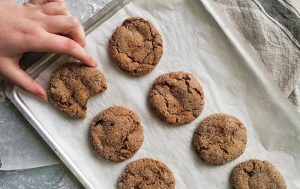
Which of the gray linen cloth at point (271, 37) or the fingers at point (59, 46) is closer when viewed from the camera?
the fingers at point (59, 46)

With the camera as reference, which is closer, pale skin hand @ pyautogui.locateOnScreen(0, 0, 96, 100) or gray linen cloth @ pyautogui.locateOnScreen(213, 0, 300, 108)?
pale skin hand @ pyautogui.locateOnScreen(0, 0, 96, 100)

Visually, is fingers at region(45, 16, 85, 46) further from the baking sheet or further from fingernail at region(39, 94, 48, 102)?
fingernail at region(39, 94, 48, 102)

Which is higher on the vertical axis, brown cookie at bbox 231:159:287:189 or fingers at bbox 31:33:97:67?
fingers at bbox 31:33:97:67

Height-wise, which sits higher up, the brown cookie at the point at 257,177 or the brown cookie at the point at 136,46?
the brown cookie at the point at 136,46

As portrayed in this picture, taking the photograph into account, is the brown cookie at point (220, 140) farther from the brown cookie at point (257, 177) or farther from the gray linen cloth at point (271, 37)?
the gray linen cloth at point (271, 37)

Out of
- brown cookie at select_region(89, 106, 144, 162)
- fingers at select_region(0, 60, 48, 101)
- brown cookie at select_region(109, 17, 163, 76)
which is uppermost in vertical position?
brown cookie at select_region(109, 17, 163, 76)

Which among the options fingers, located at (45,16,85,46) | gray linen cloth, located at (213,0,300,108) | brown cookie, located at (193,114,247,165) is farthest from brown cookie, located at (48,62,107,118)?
gray linen cloth, located at (213,0,300,108)

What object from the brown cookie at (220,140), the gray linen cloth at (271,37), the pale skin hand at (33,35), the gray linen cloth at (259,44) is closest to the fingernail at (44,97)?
the pale skin hand at (33,35)

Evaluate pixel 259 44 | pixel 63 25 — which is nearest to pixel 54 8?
pixel 63 25

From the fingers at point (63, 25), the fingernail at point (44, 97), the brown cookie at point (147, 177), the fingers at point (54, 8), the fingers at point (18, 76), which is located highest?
the fingers at point (54, 8)
